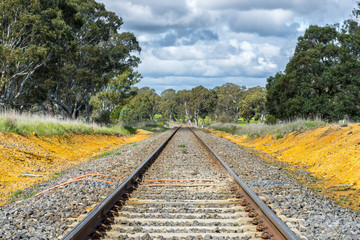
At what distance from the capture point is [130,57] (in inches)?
1492

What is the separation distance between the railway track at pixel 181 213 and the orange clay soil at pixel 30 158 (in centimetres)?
289

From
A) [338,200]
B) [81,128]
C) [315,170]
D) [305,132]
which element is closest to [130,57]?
[81,128]

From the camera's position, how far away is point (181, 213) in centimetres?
500

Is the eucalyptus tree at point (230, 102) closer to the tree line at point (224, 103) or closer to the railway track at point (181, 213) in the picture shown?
the tree line at point (224, 103)

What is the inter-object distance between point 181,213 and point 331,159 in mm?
7425

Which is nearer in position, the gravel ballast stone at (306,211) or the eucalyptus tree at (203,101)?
the gravel ballast stone at (306,211)

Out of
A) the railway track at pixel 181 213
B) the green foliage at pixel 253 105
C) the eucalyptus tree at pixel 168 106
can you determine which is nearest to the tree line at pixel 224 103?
the green foliage at pixel 253 105

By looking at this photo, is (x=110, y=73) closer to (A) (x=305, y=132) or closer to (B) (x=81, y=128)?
(B) (x=81, y=128)

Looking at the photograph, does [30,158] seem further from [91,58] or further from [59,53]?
[91,58]

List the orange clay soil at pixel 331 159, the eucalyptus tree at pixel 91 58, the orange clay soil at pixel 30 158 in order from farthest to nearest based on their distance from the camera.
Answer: the eucalyptus tree at pixel 91 58
the orange clay soil at pixel 30 158
the orange clay soil at pixel 331 159

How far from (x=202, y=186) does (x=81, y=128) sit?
16.3 m

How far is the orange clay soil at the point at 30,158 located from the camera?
27.6 ft

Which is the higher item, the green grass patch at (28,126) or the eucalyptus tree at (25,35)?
the eucalyptus tree at (25,35)

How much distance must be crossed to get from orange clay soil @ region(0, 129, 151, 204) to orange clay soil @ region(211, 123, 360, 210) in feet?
23.5
